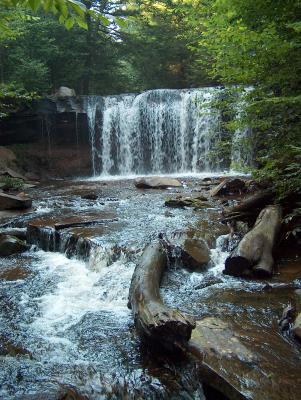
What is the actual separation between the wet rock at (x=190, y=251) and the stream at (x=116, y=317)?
155 millimetres

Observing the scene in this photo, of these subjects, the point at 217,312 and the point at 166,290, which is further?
the point at 166,290

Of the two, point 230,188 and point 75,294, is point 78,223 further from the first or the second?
point 230,188

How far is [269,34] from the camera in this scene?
5.37 metres

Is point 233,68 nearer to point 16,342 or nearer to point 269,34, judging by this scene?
point 269,34

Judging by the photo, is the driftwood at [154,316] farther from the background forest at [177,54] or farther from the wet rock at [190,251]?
the background forest at [177,54]

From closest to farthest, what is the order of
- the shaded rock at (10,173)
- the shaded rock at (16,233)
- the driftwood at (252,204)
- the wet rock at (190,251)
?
the wet rock at (190,251) < the driftwood at (252,204) < the shaded rock at (16,233) < the shaded rock at (10,173)

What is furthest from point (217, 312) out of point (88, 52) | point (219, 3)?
point (88, 52)

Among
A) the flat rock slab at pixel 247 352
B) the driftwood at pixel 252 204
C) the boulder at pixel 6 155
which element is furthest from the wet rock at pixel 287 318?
the boulder at pixel 6 155

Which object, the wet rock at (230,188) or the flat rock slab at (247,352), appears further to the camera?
the wet rock at (230,188)

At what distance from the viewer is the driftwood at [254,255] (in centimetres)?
582

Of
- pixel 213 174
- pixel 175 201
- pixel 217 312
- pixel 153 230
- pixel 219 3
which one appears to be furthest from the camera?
pixel 213 174

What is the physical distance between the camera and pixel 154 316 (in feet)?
13.1

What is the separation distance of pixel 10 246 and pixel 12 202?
3.34 m

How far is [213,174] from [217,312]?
13670mm
